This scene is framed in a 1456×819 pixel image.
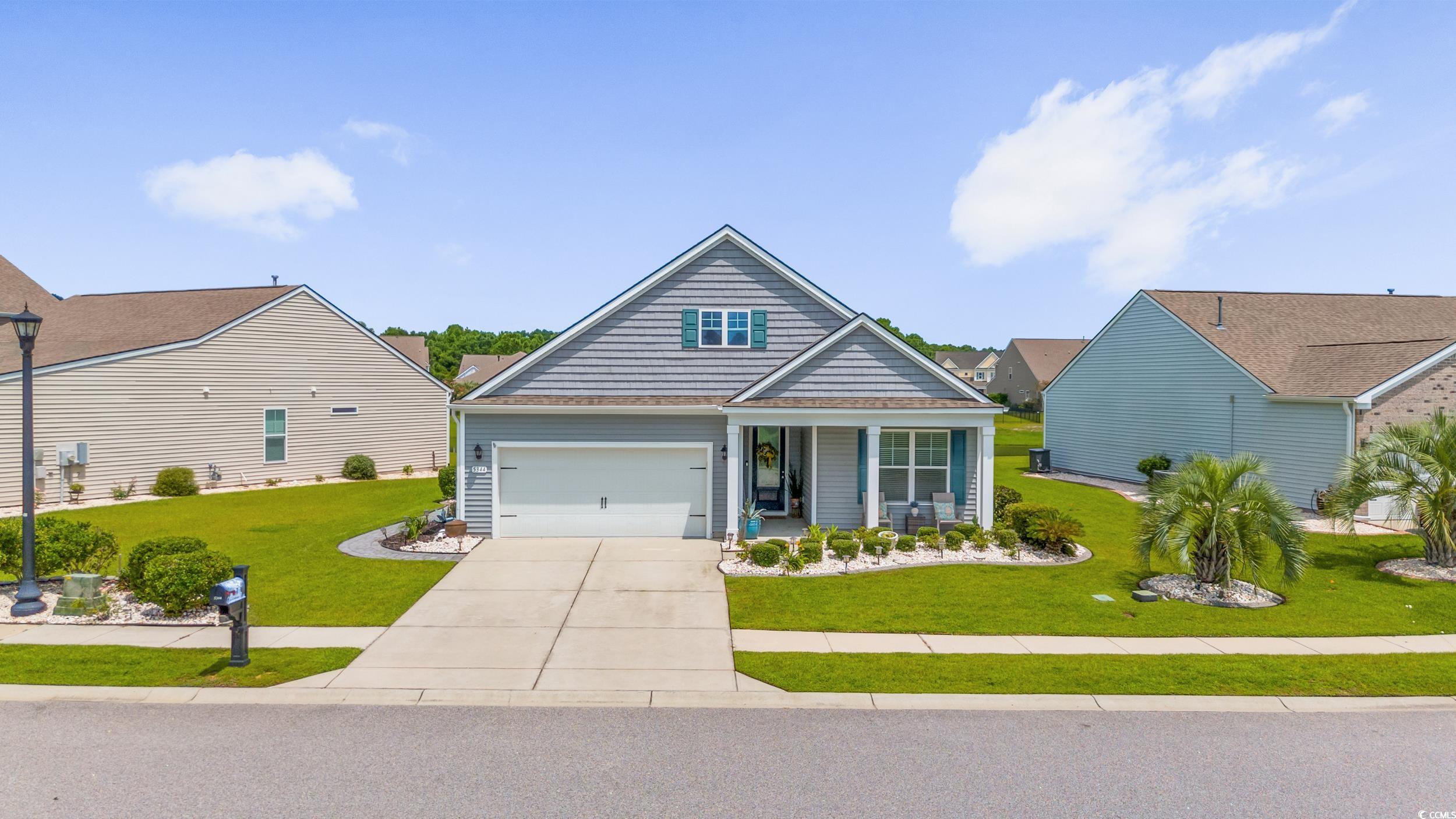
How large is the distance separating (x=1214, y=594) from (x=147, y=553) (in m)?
16.4

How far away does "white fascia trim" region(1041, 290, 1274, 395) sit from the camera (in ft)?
69.6

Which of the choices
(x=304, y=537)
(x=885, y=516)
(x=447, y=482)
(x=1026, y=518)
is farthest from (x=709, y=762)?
(x=447, y=482)

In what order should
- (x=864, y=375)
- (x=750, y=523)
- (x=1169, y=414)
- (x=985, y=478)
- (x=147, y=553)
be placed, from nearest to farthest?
1. (x=147, y=553)
2. (x=750, y=523)
3. (x=985, y=478)
4. (x=864, y=375)
5. (x=1169, y=414)

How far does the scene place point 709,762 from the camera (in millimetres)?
6469

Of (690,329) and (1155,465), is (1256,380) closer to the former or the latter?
(1155,465)

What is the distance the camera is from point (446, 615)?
1075 cm

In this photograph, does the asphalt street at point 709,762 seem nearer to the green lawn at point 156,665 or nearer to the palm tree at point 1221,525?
the green lawn at point 156,665

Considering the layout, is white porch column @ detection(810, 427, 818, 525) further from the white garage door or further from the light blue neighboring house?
the light blue neighboring house

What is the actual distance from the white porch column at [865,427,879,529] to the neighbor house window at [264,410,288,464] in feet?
68.1

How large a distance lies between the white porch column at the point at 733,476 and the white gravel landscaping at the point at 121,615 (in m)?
8.90

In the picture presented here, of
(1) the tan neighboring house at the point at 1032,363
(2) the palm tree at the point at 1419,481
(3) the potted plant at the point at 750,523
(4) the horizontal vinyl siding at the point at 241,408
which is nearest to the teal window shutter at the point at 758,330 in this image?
(3) the potted plant at the point at 750,523

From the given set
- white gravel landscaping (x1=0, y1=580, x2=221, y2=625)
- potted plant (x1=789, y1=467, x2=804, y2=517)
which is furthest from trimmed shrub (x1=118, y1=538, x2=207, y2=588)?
potted plant (x1=789, y1=467, x2=804, y2=517)

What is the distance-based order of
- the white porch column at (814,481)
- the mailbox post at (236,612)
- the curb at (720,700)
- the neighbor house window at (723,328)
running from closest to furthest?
the curb at (720,700), the mailbox post at (236,612), the white porch column at (814,481), the neighbor house window at (723,328)

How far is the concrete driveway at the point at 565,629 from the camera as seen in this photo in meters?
8.38
